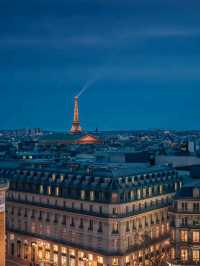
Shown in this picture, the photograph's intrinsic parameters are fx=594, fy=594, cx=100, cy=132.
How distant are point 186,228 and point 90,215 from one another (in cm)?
1388

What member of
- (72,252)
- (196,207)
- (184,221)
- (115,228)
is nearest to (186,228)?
(184,221)

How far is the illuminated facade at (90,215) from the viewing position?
83.8 m

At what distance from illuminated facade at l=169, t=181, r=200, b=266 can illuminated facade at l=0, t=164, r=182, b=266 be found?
16.8ft

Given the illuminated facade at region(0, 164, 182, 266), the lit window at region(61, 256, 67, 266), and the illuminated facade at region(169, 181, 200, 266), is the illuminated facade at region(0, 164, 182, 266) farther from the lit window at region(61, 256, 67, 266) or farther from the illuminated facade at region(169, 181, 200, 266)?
the illuminated facade at region(169, 181, 200, 266)

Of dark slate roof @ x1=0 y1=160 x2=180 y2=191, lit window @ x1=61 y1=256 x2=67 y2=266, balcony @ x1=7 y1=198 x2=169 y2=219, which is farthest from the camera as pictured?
lit window @ x1=61 y1=256 x2=67 y2=266

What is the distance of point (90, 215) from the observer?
281ft

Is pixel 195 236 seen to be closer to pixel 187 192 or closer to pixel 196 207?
pixel 196 207

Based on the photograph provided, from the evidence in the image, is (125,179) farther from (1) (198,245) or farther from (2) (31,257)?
(2) (31,257)

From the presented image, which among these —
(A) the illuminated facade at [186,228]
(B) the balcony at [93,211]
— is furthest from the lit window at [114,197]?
(A) the illuminated facade at [186,228]

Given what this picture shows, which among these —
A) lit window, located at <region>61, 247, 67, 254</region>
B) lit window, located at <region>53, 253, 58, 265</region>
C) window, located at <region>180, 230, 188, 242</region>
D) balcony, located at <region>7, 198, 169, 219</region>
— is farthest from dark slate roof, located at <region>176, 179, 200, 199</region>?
lit window, located at <region>53, 253, 58, 265</region>

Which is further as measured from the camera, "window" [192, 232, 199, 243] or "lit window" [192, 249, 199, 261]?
"window" [192, 232, 199, 243]

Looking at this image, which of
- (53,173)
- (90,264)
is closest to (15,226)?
(53,173)

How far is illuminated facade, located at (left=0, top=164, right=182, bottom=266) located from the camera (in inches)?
3300

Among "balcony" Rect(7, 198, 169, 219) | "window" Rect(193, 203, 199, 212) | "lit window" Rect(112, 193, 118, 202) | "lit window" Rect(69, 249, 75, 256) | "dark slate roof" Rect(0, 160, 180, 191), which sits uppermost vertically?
"dark slate roof" Rect(0, 160, 180, 191)
